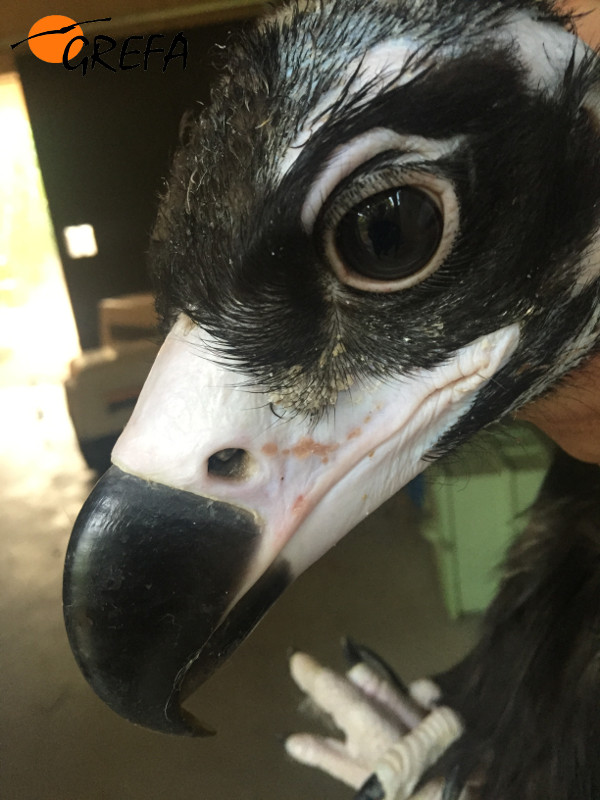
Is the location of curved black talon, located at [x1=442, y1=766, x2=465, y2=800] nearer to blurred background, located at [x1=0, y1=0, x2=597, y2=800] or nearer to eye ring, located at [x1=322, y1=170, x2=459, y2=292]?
blurred background, located at [x1=0, y1=0, x2=597, y2=800]

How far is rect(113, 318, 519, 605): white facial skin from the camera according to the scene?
0.35 meters

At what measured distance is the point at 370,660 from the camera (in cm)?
59

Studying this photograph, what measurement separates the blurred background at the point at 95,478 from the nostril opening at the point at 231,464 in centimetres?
15

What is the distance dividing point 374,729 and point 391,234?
1.62 ft

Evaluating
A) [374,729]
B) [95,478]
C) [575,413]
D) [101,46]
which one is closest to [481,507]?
[575,413]

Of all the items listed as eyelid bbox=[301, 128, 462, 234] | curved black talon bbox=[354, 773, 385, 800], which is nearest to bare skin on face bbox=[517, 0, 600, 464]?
eyelid bbox=[301, 128, 462, 234]

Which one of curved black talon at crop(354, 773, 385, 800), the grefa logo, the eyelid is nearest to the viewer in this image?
the eyelid

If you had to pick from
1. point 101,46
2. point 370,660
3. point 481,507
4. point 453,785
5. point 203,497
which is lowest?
point 453,785

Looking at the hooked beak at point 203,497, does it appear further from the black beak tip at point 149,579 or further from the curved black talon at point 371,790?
the curved black talon at point 371,790

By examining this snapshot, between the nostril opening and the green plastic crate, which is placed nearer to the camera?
the nostril opening

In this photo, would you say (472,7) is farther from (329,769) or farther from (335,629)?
(329,769)

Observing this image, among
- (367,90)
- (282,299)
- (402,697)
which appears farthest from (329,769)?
(367,90)

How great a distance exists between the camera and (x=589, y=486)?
552mm

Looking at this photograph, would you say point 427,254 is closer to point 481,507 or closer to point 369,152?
point 369,152
